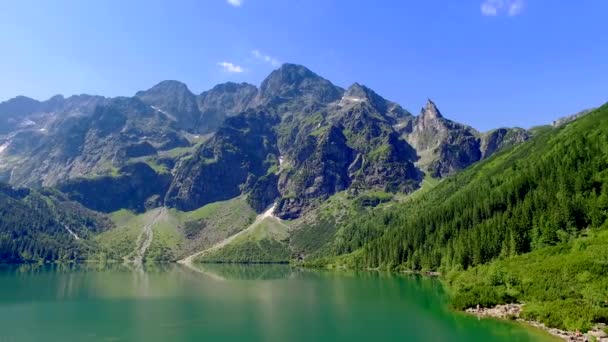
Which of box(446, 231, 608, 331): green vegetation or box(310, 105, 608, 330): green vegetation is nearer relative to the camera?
box(446, 231, 608, 331): green vegetation

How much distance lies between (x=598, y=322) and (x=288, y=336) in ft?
140

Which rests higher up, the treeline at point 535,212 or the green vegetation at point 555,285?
the treeline at point 535,212

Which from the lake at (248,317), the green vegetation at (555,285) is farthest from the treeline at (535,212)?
the lake at (248,317)

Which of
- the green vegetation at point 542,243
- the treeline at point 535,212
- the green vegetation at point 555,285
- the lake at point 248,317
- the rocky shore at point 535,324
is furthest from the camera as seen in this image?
the treeline at point 535,212

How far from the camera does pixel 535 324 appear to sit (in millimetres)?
68562

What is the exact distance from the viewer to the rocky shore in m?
57.6

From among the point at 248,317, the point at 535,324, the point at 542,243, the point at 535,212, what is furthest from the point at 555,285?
the point at 535,212

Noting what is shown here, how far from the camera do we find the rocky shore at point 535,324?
57625 millimetres

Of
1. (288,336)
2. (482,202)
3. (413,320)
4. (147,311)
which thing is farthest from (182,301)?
(482,202)

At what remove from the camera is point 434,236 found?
641 feet

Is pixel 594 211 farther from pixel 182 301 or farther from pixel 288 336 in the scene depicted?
pixel 182 301

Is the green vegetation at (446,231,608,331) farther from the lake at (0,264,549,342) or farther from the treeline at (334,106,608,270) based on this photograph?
the treeline at (334,106,608,270)

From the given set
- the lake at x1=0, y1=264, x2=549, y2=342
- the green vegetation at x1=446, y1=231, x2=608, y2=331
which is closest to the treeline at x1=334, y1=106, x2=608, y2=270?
the green vegetation at x1=446, y1=231, x2=608, y2=331

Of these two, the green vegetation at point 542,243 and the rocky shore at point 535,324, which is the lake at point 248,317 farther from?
the green vegetation at point 542,243
